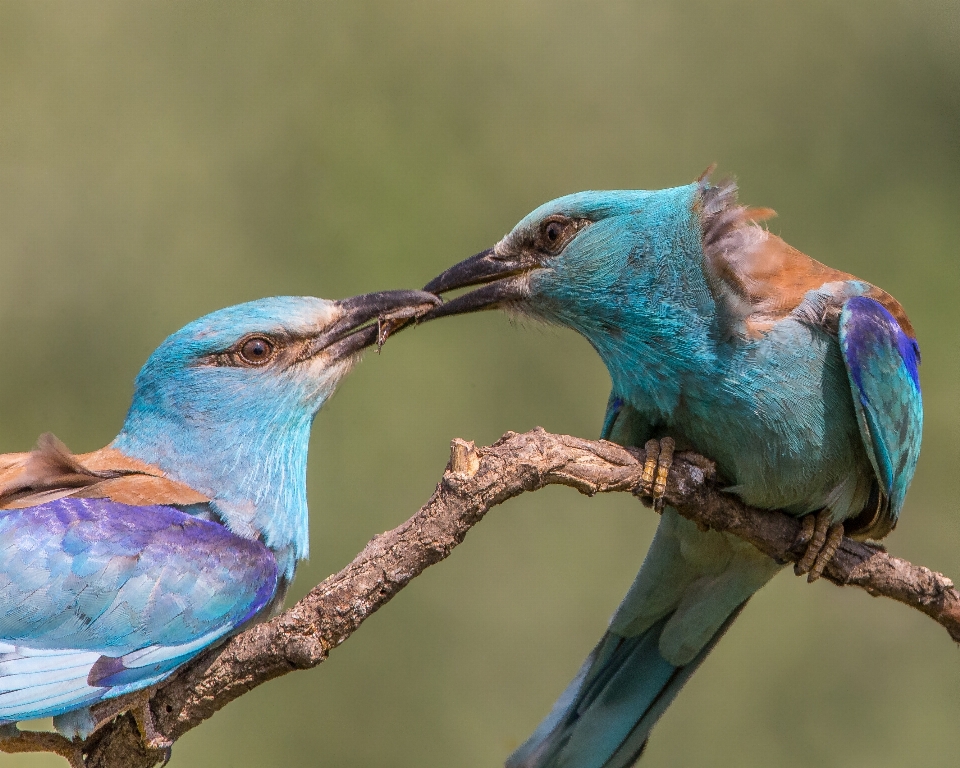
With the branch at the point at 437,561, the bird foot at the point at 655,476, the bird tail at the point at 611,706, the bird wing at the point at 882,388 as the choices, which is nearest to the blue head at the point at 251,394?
the branch at the point at 437,561

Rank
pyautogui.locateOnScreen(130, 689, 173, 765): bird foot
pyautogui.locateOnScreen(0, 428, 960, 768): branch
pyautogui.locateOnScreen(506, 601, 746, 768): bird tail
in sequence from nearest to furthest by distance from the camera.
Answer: pyautogui.locateOnScreen(0, 428, 960, 768): branch, pyautogui.locateOnScreen(130, 689, 173, 765): bird foot, pyautogui.locateOnScreen(506, 601, 746, 768): bird tail

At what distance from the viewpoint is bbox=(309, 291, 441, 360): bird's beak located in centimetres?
383

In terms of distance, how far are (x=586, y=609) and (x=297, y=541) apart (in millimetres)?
3045

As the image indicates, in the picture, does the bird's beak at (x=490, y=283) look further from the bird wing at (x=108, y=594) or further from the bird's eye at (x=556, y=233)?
the bird wing at (x=108, y=594)

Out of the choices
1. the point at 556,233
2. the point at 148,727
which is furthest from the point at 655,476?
the point at 148,727

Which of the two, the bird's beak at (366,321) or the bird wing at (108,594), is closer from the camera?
the bird wing at (108,594)

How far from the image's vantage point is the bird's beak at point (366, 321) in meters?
3.83

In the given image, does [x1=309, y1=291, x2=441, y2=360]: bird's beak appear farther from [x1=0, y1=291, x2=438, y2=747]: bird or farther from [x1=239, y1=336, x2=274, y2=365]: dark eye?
[x1=239, y1=336, x2=274, y2=365]: dark eye

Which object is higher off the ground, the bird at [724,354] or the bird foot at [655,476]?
the bird at [724,354]

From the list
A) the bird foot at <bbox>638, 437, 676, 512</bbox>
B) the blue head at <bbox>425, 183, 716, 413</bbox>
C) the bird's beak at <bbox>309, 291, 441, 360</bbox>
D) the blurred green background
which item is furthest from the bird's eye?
the blurred green background

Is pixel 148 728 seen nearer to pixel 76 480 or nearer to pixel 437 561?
pixel 76 480

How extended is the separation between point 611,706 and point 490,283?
4.58 feet

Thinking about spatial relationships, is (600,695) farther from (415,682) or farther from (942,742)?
(942,742)

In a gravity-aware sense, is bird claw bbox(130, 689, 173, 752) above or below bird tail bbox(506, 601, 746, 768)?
below
